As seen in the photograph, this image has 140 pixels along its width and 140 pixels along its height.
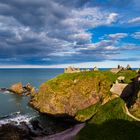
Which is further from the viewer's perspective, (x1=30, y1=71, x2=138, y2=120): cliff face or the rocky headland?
(x1=30, y1=71, x2=138, y2=120): cliff face

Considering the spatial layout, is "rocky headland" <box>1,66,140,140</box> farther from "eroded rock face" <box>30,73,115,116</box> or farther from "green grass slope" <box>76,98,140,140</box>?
"green grass slope" <box>76,98,140,140</box>

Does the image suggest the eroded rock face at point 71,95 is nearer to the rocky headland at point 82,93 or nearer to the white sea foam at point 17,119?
the rocky headland at point 82,93

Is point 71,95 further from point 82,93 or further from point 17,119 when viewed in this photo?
point 17,119

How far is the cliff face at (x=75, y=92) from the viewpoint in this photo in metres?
65.0

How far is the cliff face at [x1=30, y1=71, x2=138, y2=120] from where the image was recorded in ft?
213

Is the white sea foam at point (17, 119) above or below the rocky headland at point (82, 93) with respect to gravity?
below

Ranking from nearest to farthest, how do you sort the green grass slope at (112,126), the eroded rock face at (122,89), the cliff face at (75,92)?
the green grass slope at (112,126)
the eroded rock face at (122,89)
the cliff face at (75,92)

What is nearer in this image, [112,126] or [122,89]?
[112,126]

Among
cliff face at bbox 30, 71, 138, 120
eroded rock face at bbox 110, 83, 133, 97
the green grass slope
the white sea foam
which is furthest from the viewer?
cliff face at bbox 30, 71, 138, 120

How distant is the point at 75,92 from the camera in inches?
2680

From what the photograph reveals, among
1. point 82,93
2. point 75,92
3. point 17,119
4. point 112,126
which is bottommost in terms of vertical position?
point 17,119

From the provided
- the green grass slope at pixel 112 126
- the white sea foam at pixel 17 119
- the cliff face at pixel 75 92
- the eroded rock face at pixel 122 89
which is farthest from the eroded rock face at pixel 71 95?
the green grass slope at pixel 112 126

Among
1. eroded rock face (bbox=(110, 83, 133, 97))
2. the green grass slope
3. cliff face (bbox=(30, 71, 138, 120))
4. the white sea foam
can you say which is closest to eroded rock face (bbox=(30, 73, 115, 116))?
cliff face (bbox=(30, 71, 138, 120))

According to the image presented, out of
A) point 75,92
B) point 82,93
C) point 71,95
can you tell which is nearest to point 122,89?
point 82,93
